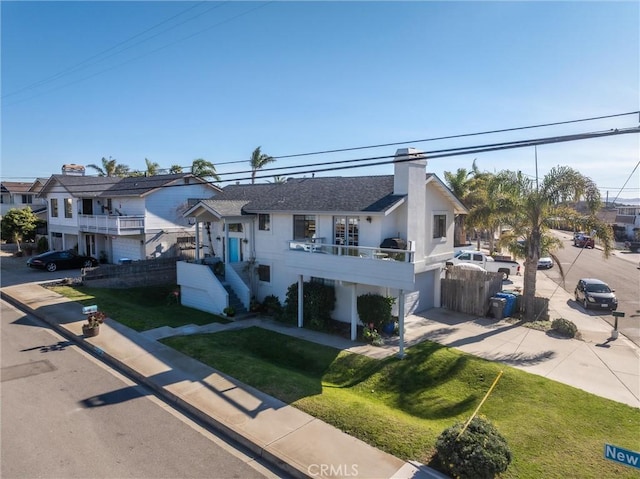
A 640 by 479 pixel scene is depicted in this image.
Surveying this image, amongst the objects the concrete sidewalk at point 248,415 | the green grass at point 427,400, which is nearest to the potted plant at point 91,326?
the concrete sidewalk at point 248,415

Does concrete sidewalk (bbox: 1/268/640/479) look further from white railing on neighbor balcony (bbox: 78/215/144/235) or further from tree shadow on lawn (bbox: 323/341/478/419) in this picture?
white railing on neighbor balcony (bbox: 78/215/144/235)

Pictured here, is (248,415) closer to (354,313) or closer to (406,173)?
(354,313)

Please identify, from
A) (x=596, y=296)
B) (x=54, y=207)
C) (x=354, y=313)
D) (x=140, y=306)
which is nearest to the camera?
(x=354, y=313)

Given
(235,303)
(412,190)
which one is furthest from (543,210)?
(235,303)

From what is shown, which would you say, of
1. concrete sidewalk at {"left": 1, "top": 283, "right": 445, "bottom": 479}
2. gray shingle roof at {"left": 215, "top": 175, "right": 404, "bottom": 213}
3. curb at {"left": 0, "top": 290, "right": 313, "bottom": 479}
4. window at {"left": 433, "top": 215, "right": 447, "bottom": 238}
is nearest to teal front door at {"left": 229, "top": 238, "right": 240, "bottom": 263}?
gray shingle roof at {"left": 215, "top": 175, "right": 404, "bottom": 213}

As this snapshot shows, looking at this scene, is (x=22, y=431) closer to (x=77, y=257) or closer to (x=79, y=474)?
(x=79, y=474)

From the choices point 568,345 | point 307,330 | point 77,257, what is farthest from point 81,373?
point 77,257

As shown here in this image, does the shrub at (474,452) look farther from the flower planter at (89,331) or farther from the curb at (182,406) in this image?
the flower planter at (89,331)
